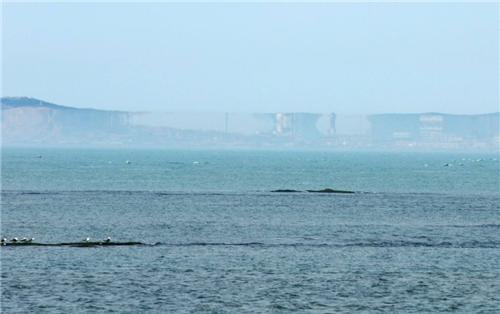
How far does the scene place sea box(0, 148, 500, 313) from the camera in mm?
49906

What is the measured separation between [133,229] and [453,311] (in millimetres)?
38625

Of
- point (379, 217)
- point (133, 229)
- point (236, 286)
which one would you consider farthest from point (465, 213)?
point (236, 286)

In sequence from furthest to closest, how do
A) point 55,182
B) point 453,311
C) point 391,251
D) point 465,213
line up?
point 55,182, point 465,213, point 391,251, point 453,311

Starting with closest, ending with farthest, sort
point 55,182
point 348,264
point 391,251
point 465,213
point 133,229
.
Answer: point 348,264 → point 391,251 → point 133,229 → point 465,213 → point 55,182

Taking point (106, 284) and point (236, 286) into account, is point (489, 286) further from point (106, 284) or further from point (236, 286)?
point (106, 284)

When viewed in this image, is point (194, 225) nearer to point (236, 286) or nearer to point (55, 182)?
point (236, 286)

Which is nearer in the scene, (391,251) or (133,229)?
(391,251)

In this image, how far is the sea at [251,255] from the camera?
49.9m

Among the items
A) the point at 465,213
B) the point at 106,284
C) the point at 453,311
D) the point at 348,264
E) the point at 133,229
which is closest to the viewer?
the point at 453,311

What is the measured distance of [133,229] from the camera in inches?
3263

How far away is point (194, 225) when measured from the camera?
86.2 meters

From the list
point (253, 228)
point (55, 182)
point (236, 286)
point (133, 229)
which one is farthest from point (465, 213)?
point (55, 182)

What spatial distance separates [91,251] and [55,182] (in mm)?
94066

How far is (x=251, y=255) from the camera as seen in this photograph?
65.7 meters
